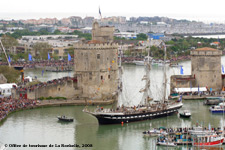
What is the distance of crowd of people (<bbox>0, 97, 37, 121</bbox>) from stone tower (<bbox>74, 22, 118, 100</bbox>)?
15.6 ft

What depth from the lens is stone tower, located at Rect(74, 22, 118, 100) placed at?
1854 inches

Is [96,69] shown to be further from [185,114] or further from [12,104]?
[185,114]

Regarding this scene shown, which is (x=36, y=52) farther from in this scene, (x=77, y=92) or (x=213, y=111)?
(x=213, y=111)

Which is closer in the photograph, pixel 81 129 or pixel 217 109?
pixel 81 129

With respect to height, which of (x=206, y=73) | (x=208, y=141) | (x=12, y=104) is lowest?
(x=208, y=141)

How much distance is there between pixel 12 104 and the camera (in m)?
44.6

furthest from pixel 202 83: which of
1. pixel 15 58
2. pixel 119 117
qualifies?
pixel 15 58

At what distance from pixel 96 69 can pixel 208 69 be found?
428 inches

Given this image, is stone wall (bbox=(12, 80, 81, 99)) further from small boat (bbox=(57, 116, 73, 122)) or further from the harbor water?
small boat (bbox=(57, 116, 73, 122))

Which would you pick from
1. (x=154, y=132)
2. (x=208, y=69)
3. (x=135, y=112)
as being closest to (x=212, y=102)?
(x=208, y=69)

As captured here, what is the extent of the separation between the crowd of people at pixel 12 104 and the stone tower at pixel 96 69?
4751 millimetres

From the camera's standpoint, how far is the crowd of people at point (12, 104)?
140 feet

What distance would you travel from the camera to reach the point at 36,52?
325 ft

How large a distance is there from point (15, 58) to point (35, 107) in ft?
157
